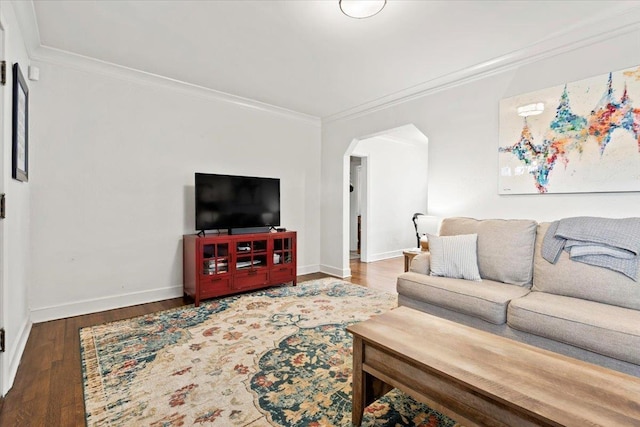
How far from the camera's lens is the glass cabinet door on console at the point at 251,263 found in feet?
11.3

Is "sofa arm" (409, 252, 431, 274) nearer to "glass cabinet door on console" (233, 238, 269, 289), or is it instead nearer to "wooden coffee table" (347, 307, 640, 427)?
"wooden coffee table" (347, 307, 640, 427)

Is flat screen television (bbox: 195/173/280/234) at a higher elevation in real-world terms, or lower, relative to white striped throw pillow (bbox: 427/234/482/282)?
higher

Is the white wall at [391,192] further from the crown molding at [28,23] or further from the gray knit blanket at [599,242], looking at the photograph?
the crown molding at [28,23]

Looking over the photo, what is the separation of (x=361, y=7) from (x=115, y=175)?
2748mm

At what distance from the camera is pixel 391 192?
6035mm

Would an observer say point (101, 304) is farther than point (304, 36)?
Yes

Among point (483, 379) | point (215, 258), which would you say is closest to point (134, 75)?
point (215, 258)

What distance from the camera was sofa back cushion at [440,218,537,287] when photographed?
2.32 metres

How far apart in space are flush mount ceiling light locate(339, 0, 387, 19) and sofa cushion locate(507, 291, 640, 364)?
2.16 metres

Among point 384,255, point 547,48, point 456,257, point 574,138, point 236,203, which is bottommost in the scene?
point 384,255

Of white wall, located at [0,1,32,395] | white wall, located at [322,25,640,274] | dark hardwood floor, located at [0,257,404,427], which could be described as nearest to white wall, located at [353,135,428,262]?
white wall, located at [322,25,640,274]

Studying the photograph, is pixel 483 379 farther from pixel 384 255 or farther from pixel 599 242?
pixel 384 255

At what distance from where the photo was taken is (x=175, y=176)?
3.42 m

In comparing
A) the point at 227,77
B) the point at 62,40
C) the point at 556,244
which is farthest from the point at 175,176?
the point at 556,244
